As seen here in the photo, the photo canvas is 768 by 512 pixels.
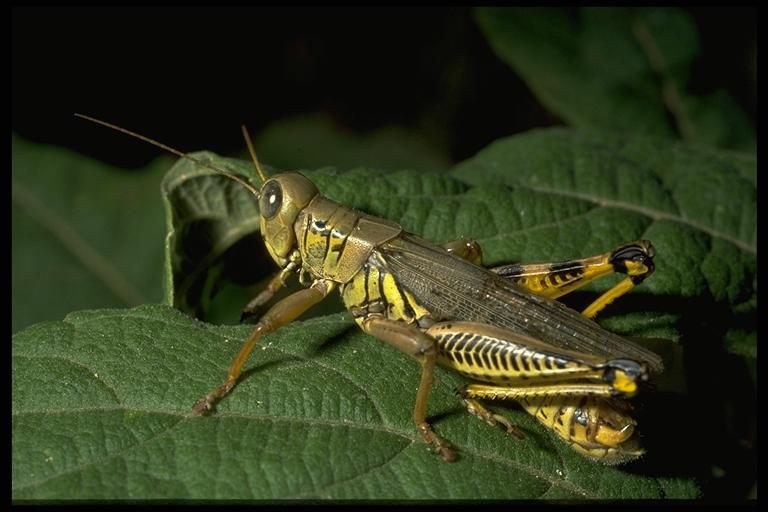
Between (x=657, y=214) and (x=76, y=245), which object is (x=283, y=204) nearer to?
(x=657, y=214)

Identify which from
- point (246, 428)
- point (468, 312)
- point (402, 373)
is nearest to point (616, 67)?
point (468, 312)

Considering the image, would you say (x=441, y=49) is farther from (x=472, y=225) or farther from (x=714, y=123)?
(x=472, y=225)

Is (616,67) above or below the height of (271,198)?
above

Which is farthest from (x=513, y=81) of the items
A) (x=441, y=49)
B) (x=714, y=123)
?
(x=714, y=123)

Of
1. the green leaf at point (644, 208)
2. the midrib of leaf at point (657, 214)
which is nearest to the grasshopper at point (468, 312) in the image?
the green leaf at point (644, 208)

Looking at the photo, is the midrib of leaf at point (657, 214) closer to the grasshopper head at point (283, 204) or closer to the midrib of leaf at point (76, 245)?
the grasshopper head at point (283, 204)
